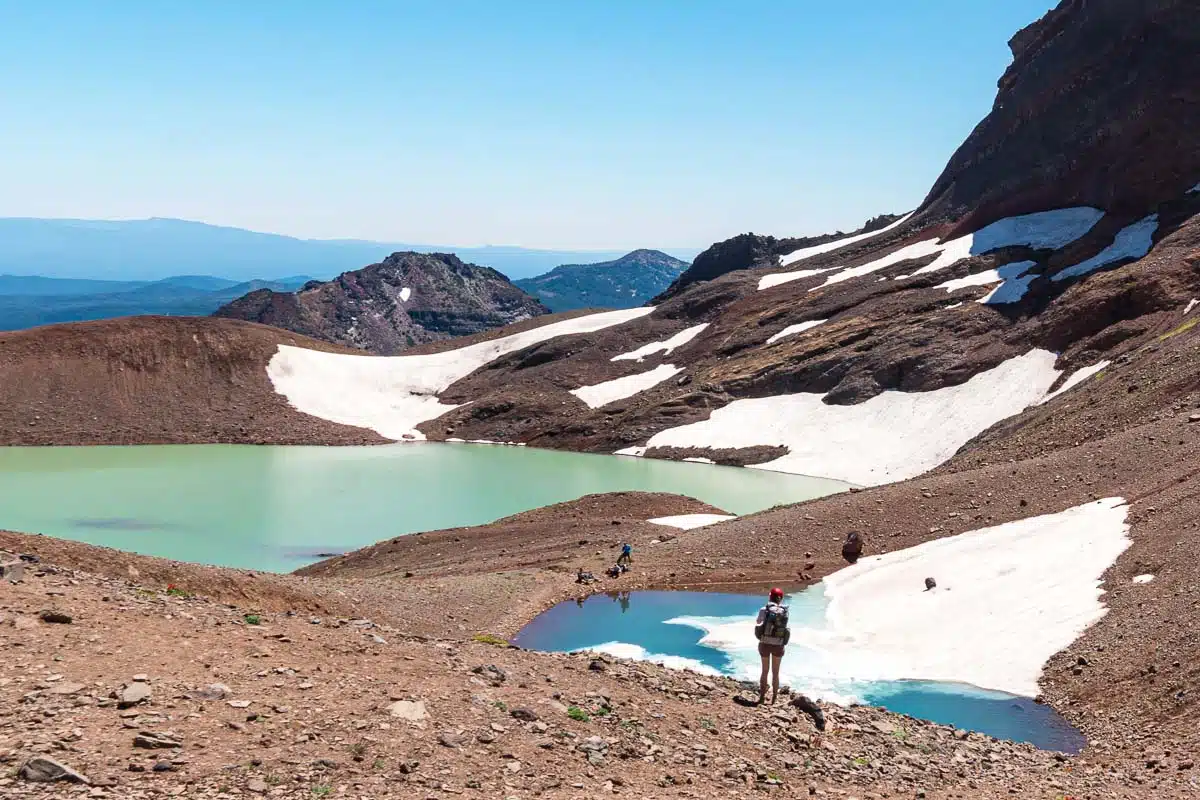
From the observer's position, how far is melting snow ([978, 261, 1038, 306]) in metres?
64.4

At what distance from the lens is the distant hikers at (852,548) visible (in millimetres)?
28578

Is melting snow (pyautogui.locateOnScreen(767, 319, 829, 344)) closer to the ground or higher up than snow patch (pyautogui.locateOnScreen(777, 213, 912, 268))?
closer to the ground

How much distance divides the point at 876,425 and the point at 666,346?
25.2 metres

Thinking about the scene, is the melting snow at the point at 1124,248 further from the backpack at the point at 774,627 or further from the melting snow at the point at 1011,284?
the backpack at the point at 774,627

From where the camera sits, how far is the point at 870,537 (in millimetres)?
29750

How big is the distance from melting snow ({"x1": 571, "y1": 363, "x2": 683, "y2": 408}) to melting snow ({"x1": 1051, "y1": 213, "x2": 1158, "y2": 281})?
27013mm

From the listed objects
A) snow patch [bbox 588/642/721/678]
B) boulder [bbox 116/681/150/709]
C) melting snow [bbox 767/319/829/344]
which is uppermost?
melting snow [bbox 767/319/829/344]

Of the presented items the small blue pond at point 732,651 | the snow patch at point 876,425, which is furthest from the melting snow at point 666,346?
the small blue pond at point 732,651

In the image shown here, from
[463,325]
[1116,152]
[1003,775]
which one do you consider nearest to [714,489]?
[1003,775]

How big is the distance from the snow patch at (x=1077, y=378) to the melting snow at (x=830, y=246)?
146 feet

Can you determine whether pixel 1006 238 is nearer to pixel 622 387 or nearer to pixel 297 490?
pixel 622 387

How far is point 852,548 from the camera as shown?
28625mm

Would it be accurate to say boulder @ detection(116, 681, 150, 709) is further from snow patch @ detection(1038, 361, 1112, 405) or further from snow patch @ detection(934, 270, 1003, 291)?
snow patch @ detection(934, 270, 1003, 291)

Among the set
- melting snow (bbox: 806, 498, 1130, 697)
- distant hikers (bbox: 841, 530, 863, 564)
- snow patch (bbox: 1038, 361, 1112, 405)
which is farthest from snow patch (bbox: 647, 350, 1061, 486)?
melting snow (bbox: 806, 498, 1130, 697)
